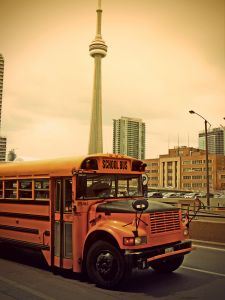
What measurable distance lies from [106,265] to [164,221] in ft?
4.64

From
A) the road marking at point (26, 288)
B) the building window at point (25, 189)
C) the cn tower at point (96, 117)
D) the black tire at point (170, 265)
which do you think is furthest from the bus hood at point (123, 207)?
the cn tower at point (96, 117)

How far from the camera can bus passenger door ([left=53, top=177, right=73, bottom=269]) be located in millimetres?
7940

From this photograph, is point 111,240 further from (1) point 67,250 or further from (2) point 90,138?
(2) point 90,138

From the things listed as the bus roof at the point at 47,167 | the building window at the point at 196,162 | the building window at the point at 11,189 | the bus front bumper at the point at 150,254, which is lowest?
the bus front bumper at the point at 150,254

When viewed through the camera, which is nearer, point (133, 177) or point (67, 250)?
point (67, 250)

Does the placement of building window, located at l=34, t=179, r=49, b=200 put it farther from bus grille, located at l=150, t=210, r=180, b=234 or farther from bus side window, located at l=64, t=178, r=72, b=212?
bus grille, located at l=150, t=210, r=180, b=234

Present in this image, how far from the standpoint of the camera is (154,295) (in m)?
6.80

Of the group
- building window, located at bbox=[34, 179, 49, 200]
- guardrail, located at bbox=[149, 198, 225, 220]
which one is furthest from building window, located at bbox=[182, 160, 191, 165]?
building window, located at bbox=[34, 179, 49, 200]

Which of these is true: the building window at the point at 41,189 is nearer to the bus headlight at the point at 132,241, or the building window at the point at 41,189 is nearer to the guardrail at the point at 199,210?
the bus headlight at the point at 132,241

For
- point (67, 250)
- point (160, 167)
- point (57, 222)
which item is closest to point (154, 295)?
point (67, 250)

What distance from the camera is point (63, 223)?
8.11 metres

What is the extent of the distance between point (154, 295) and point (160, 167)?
157 metres

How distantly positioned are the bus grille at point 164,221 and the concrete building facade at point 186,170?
A: 135 metres

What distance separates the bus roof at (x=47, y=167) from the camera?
26.6ft
